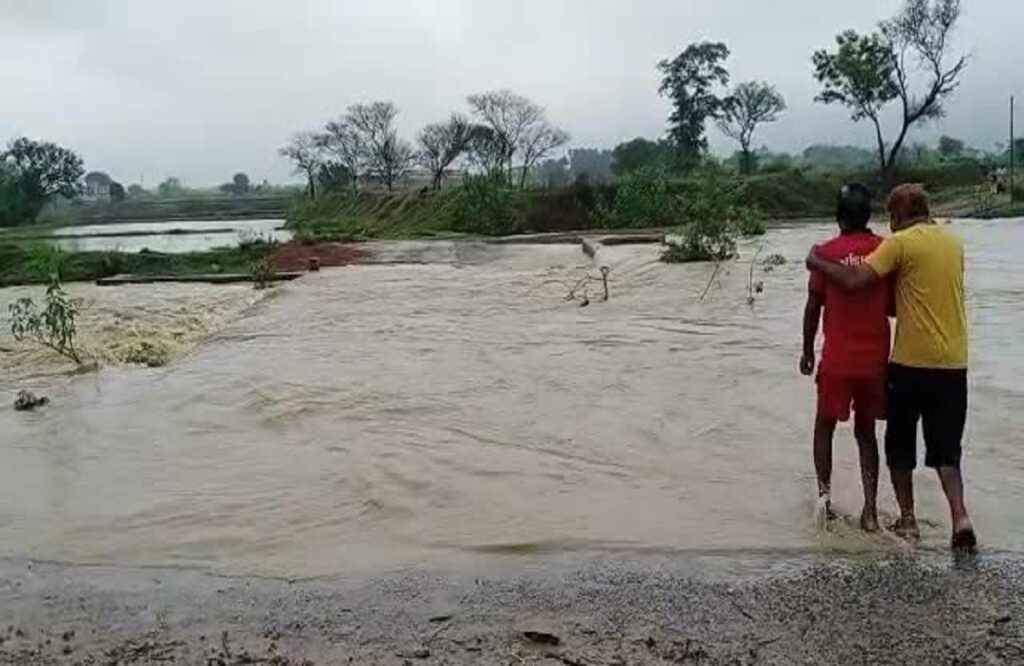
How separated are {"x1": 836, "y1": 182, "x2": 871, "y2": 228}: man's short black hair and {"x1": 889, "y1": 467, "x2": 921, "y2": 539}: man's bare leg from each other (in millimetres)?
1176

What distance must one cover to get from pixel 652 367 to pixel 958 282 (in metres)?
6.36

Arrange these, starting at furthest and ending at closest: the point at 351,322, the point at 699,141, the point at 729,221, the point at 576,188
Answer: the point at 699,141 < the point at 576,188 < the point at 729,221 < the point at 351,322

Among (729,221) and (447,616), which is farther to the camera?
(729,221)

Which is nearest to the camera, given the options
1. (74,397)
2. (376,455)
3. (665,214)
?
(376,455)

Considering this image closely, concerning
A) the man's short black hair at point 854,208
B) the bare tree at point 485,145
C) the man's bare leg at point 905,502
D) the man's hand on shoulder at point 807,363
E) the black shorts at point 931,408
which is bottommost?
the man's bare leg at point 905,502

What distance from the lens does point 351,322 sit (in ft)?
52.1

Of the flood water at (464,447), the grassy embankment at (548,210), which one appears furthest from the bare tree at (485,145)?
the flood water at (464,447)

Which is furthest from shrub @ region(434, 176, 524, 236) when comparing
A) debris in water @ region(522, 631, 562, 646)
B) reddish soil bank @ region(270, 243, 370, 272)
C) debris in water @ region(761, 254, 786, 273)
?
debris in water @ region(522, 631, 562, 646)

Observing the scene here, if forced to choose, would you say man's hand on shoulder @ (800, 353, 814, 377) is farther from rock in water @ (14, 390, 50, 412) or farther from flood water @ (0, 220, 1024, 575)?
rock in water @ (14, 390, 50, 412)

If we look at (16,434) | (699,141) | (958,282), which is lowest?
(16,434)

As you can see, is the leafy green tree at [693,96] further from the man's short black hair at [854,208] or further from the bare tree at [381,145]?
the man's short black hair at [854,208]

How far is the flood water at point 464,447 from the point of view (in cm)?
568

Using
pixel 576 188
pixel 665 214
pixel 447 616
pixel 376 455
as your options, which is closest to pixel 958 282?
pixel 447 616

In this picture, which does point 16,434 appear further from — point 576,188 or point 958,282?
point 576,188
